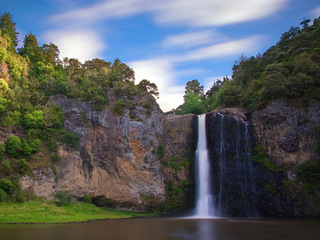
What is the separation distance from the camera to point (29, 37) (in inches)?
1854

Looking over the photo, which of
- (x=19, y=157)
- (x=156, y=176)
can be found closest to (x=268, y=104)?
(x=156, y=176)

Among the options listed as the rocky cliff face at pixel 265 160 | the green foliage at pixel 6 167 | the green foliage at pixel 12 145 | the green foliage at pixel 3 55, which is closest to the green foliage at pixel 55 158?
the green foliage at pixel 12 145

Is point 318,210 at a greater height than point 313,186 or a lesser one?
lesser

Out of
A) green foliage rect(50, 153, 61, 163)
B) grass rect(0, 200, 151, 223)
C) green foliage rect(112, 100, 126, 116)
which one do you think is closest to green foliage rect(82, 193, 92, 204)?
grass rect(0, 200, 151, 223)

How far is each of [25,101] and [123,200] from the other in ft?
57.5

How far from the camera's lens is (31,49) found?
150 ft

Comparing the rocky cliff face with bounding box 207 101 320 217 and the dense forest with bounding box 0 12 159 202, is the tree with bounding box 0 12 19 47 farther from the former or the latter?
the rocky cliff face with bounding box 207 101 320 217

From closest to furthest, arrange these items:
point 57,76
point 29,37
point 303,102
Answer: point 303,102 < point 57,76 < point 29,37

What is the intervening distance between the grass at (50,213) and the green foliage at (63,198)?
19.1 inches

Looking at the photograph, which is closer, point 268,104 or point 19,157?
point 19,157

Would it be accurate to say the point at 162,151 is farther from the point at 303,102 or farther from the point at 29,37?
A: the point at 29,37

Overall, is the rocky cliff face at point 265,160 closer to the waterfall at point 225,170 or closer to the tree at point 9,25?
the waterfall at point 225,170

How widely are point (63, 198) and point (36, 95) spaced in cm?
1541

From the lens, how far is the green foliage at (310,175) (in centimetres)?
2962
